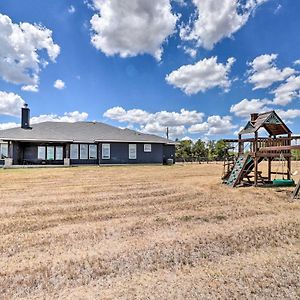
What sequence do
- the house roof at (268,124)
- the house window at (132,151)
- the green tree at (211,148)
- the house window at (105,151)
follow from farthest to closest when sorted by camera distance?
the green tree at (211,148), the house window at (132,151), the house window at (105,151), the house roof at (268,124)

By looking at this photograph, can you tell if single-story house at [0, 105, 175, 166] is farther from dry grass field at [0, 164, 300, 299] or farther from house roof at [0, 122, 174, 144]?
dry grass field at [0, 164, 300, 299]

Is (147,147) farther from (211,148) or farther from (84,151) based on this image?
(211,148)

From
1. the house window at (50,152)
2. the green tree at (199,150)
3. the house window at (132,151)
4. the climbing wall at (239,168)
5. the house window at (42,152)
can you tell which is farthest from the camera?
the green tree at (199,150)

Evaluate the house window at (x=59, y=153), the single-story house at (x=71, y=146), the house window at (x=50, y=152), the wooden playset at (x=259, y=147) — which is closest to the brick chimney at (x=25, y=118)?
the single-story house at (x=71, y=146)

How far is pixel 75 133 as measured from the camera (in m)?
25.2

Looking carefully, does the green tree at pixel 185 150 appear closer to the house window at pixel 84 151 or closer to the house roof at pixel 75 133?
the house roof at pixel 75 133

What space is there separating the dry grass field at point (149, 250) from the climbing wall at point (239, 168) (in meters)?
3.89

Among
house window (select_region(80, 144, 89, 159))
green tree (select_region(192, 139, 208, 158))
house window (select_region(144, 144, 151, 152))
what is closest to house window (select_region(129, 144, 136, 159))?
house window (select_region(144, 144, 151, 152))

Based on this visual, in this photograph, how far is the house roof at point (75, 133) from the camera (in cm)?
2239

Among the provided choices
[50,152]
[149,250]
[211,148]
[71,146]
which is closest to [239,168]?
[149,250]

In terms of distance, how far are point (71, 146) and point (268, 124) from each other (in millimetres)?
18324

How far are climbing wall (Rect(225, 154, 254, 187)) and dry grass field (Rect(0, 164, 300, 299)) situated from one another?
12.8ft

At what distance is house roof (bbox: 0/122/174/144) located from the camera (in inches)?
882

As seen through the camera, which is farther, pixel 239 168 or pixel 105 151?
pixel 105 151
